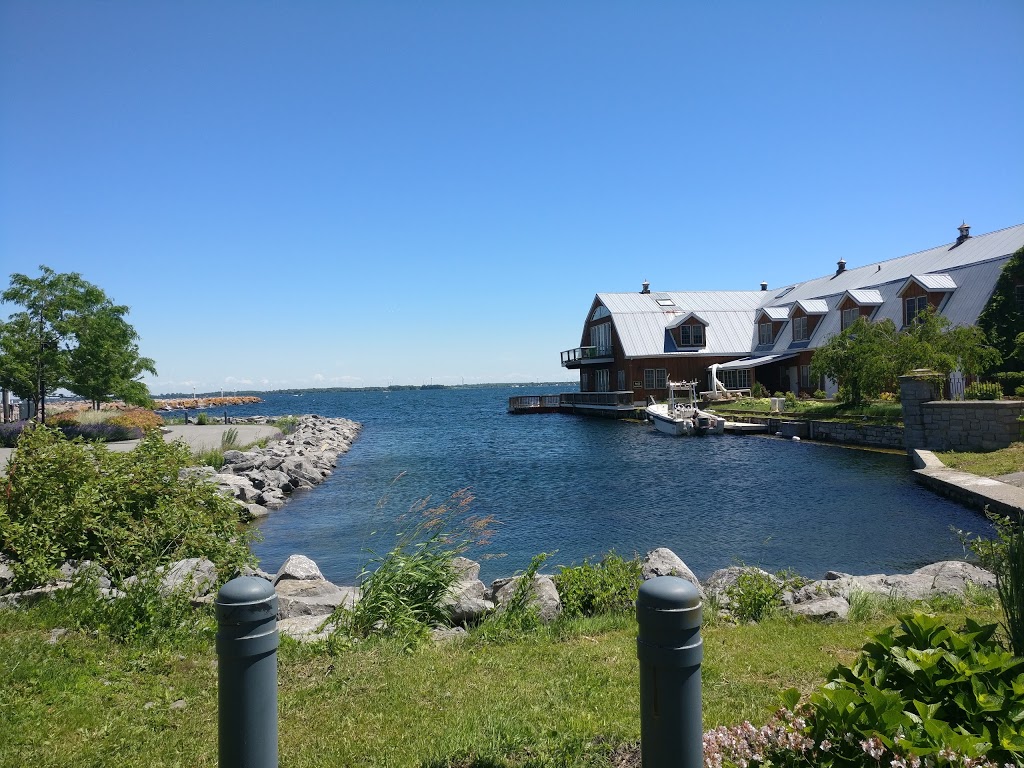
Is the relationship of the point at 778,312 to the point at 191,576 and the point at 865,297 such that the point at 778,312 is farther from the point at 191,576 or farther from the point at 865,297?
the point at 191,576

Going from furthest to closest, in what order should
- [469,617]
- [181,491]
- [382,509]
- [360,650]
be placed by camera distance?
[382,509] < [181,491] < [469,617] < [360,650]

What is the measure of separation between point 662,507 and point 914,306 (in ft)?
88.5

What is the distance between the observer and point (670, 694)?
2.63 m

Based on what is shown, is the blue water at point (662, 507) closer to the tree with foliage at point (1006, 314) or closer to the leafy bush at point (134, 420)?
the leafy bush at point (134, 420)

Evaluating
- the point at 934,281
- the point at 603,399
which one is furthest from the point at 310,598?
the point at 603,399

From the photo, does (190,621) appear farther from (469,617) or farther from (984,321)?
(984,321)

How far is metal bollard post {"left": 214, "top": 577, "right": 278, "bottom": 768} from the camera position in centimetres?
286

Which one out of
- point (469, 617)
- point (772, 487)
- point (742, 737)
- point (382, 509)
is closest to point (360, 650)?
point (469, 617)

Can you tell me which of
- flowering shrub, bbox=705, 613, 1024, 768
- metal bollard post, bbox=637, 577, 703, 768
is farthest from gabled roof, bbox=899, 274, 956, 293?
metal bollard post, bbox=637, 577, 703, 768

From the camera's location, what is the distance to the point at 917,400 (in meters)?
23.0

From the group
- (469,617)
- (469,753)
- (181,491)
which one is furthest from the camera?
(181,491)

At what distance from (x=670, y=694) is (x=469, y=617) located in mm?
4895

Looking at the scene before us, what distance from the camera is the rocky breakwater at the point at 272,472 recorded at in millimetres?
18984

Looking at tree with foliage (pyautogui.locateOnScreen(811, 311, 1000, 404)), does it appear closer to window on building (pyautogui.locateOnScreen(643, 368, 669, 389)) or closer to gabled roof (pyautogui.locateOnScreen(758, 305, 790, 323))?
gabled roof (pyautogui.locateOnScreen(758, 305, 790, 323))
